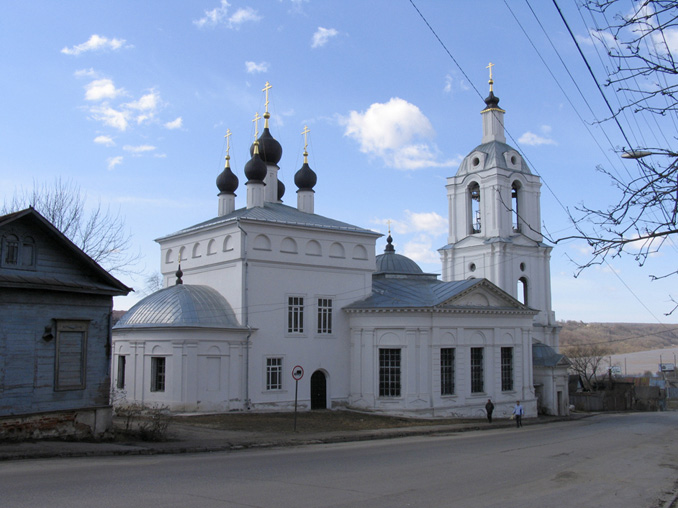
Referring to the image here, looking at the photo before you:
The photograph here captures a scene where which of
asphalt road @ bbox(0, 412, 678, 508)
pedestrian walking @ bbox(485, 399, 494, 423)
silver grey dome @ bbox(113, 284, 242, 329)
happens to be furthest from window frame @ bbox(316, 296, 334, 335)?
asphalt road @ bbox(0, 412, 678, 508)

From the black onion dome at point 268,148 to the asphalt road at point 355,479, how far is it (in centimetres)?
2114

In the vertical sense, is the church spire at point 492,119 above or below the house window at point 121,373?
above

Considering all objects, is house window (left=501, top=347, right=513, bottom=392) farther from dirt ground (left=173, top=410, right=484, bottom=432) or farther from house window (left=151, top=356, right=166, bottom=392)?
house window (left=151, top=356, right=166, bottom=392)

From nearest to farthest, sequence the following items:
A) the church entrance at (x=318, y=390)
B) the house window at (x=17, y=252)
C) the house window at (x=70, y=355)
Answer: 1. the house window at (x=17, y=252)
2. the house window at (x=70, y=355)
3. the church entrance at (x=318, y=390)

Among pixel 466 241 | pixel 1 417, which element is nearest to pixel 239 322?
pixel 1 417

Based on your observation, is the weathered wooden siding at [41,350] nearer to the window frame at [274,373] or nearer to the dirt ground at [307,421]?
the dirt ground at [307,421]

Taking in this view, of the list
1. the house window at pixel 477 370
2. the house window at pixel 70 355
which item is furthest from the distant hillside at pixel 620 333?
the house window at pixel 70 355

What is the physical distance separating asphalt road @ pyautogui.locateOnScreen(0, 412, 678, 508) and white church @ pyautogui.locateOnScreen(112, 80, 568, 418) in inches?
417

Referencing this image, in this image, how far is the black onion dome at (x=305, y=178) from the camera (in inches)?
1473

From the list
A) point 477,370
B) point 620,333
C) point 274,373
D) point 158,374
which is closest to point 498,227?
point 477,370

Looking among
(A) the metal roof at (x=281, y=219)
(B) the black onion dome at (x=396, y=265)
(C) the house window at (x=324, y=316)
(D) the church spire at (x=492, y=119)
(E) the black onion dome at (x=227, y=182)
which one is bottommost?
(C) the house window at (x=324, y=316)

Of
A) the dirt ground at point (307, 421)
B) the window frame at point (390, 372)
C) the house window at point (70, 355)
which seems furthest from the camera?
the window frame at point (390, 372)

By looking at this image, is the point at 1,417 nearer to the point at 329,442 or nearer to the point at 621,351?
the point at 329,442

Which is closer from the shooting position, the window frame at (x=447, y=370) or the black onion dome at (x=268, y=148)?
the window frame at (x=447, y=370)
